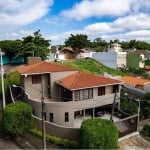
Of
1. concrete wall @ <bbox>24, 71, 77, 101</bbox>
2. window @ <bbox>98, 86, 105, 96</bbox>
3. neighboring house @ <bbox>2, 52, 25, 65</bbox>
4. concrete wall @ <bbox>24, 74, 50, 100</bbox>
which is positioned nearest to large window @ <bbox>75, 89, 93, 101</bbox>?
window @ <bbox>98, 86, 105, 96</bbox>

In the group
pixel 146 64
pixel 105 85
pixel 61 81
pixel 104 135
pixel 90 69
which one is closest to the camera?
pixel 104 135

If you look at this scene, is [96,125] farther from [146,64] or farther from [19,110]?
[146,64]

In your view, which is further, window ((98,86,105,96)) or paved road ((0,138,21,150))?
window ((98,86,105,96))

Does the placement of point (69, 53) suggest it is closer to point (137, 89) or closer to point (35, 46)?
point (35, 46)

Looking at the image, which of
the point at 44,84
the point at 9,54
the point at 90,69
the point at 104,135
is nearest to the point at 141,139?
the point at 104,135

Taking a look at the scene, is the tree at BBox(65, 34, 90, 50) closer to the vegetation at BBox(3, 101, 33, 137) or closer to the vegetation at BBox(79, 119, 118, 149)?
the vegetation at BBox(3, 101, 33, 137)
